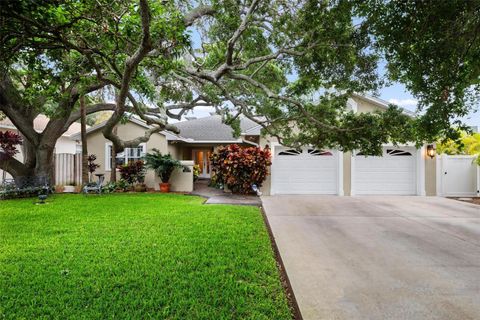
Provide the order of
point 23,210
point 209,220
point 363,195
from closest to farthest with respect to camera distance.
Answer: point 209,220, point 23,210, point 363,195

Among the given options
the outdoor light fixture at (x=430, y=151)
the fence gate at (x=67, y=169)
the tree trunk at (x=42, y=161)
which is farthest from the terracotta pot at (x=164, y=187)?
the outdoor light fixture at (x=430, y=151)

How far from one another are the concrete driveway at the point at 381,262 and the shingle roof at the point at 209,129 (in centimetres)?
952

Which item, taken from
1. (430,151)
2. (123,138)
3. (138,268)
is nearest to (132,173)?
(123,138)

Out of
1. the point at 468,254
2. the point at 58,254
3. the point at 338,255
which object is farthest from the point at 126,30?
the point at 468,254

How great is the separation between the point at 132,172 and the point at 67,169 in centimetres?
389

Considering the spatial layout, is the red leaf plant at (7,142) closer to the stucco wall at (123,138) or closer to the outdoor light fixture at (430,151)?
the stucco wall at (123,138)

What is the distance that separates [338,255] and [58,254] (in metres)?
4.64

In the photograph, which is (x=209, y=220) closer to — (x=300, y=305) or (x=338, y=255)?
(x=338, y=255)

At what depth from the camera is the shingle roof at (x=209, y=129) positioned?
56.9 feet

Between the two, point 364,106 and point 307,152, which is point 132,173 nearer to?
point 307,152

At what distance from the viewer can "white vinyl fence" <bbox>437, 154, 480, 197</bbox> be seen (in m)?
12.7

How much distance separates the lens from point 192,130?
1898 centimetres

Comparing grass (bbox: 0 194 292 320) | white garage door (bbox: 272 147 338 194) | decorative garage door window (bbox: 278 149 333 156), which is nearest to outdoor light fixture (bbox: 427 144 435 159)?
white garage door (bbox: 272 147 338 194)

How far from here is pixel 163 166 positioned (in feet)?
42.2
